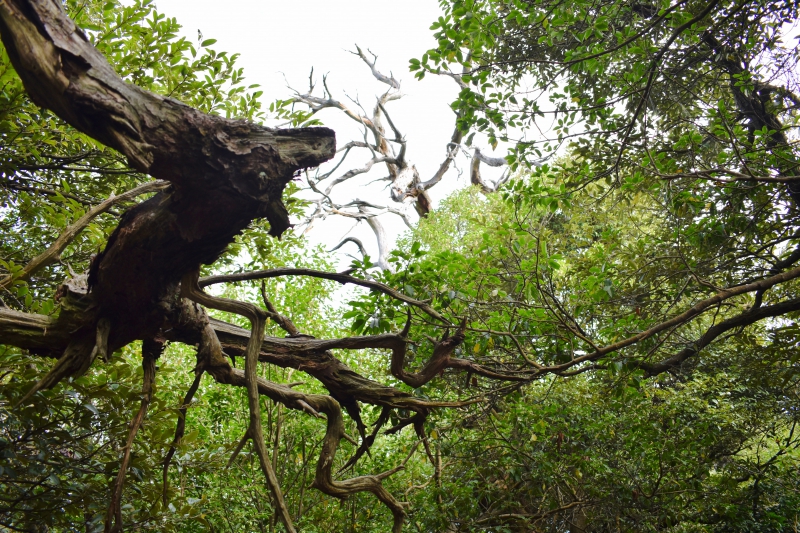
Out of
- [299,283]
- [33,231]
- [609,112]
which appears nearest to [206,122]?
[33,231]

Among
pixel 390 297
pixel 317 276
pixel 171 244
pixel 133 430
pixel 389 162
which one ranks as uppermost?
pixel 389 162

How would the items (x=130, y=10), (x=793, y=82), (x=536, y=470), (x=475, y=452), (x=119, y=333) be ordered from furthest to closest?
(x=475, y=452), (x=536, y=470), (x=793, y=82), (x=130, y=10), (x=119, y=333)

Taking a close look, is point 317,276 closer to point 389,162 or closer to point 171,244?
point 171,244

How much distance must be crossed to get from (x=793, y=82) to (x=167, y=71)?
148 inches

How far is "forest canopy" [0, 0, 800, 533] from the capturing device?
1790mm

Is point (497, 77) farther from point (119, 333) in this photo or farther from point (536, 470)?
point (119, 333)

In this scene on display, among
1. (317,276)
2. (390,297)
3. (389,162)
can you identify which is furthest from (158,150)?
(389,162)

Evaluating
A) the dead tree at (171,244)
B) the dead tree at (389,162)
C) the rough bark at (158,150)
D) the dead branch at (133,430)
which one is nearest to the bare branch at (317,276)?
the dead tree at (171,244)

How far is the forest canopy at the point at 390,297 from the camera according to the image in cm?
179

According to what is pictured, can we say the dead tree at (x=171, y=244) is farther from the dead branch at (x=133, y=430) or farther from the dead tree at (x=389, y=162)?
the dead tree at (x=389, y=162)

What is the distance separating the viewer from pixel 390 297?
299cm

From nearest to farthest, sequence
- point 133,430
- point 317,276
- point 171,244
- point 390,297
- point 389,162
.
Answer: point 171,244 < point 133,430 < point 317,276 < point 390,297 < point 389,162

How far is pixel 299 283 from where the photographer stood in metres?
6.26

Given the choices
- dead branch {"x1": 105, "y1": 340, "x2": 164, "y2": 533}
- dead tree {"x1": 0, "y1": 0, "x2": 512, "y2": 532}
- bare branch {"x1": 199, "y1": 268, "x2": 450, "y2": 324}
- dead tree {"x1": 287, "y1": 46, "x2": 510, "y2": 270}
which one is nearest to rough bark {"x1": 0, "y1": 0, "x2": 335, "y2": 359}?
dead tree {"x1": 0, "y1": 0, "x2": 512, "y2": 532}
